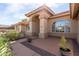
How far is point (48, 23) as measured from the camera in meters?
5.14

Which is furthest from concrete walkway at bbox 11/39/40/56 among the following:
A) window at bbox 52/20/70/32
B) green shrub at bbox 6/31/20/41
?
window at bbox 52/20/70/32

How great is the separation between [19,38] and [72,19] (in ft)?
5.90

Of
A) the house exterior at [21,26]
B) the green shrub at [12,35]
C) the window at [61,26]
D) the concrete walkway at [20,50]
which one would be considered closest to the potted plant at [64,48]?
the window at [61,26]

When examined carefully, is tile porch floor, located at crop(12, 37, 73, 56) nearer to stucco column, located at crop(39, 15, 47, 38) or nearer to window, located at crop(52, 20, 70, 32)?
stucco column, located at crop(39, 15, 47, 38)

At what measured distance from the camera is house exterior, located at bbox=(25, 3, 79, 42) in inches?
189

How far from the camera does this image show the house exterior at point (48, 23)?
15.7ft

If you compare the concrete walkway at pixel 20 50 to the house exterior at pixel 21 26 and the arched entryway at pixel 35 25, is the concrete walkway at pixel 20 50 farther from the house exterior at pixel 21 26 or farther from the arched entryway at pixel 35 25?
the arched entryway at pixel 35 25

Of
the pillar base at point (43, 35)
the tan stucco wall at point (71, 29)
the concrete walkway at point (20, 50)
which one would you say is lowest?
the concrete walkway at point (20, 50)

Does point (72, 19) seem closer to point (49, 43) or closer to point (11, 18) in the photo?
point (49, 43)

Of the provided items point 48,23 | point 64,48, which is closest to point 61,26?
point 48,23

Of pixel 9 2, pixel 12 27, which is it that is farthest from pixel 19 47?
pixel 9 2

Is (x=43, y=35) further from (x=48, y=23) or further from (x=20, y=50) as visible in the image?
(x=20, y=50)

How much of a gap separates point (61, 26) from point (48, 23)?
0.44 metres

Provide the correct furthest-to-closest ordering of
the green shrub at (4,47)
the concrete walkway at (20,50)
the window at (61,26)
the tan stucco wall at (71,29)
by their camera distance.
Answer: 1. the window at (61,26)
2. the tan stucco wall at (71,29)
3. the concrete walkway at (20,50)
4. the green shrub at (4,47)
